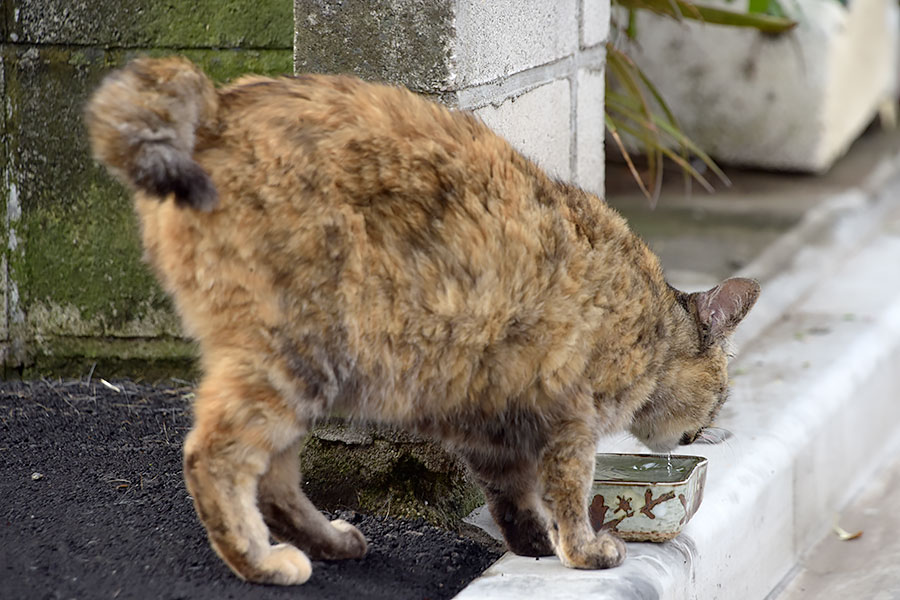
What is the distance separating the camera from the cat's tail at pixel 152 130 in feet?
6.96

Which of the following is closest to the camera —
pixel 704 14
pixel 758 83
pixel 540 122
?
pixel 540 122

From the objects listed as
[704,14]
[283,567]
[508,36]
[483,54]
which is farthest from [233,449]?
[704,14]

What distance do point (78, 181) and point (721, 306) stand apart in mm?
1946

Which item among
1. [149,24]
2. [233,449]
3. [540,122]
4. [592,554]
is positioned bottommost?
[592,554]

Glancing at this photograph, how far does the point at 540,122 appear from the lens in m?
3.28

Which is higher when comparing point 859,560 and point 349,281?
point 349,281

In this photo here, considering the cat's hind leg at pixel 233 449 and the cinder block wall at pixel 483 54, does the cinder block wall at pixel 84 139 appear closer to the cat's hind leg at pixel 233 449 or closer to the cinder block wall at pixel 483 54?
the cinder block wall at pixel 483 54

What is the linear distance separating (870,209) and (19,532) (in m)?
4.94

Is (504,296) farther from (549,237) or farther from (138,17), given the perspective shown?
(138,17)

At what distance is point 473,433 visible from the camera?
263cm

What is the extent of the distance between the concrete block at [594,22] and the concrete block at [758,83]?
2.68 metres

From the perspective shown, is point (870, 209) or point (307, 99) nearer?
point (307, 99)

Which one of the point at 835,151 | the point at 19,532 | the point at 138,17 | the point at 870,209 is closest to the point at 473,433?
the point at 19,532

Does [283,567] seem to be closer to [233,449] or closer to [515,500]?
[233,449]
